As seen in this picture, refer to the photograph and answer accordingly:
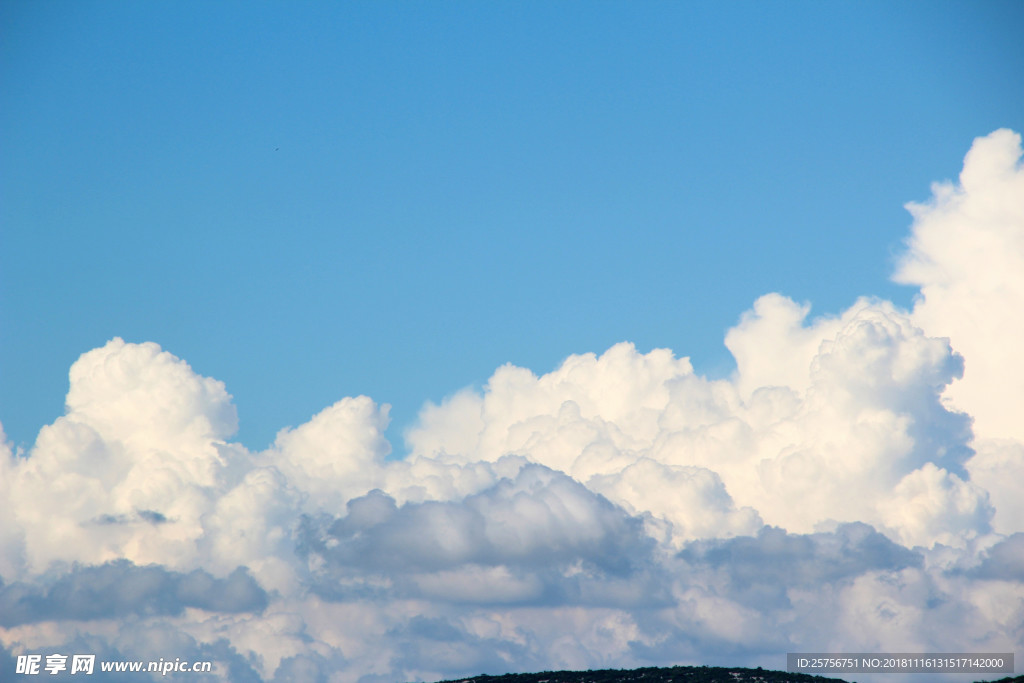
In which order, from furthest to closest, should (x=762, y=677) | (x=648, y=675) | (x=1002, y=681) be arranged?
(x=648, y=675) → (x=762, y=677) → (x=1002, y=681)

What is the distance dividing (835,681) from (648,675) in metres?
34.1

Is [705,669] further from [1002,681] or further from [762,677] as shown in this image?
[1002,681]

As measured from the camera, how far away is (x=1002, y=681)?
17450 cm

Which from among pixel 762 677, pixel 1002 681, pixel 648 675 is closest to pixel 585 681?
pixel 648 675

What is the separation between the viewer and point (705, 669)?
650 feet

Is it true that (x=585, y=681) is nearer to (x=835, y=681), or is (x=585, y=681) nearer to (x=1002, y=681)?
(x=835, y=681)

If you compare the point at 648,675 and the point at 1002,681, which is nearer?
the point at 1002,681

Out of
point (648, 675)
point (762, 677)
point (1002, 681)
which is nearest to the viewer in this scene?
point (1002, 681)

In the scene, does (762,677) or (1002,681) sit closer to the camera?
(1002,681)

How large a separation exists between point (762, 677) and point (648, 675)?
2315 centimetres

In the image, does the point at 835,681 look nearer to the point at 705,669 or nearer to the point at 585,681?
the point at 705,669

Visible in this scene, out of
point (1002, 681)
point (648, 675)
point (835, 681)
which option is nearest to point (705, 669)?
point (648, 675)

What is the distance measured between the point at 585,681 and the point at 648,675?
12033 millimetres

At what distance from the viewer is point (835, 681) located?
188 meters
